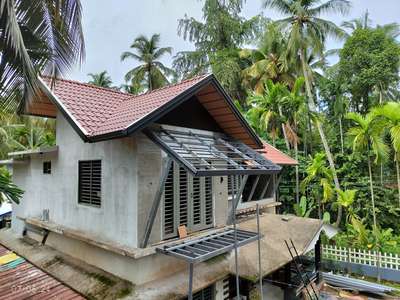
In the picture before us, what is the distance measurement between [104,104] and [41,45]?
2558 millimetres

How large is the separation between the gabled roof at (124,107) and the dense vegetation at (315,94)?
8.75 feet

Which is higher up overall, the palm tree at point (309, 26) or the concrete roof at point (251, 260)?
the palm tree at point (309, 26)

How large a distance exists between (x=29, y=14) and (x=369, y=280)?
16.7m

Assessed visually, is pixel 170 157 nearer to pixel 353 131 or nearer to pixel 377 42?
pixel 353 131

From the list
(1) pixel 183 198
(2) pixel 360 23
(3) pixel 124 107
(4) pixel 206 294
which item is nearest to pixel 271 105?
(3) pixel 124 107

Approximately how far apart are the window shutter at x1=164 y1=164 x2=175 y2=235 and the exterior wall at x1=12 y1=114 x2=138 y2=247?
90cm

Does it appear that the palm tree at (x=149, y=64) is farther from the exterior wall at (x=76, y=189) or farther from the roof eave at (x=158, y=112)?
the roof eave at (x=158, y=112)

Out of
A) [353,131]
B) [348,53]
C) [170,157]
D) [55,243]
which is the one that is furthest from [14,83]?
[348,53]

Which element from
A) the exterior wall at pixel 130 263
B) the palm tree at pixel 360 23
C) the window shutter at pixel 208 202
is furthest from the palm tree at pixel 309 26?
the exterior wall at pixel 130 263

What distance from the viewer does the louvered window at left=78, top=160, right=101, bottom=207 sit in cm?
725

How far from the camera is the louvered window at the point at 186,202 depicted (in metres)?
6.82

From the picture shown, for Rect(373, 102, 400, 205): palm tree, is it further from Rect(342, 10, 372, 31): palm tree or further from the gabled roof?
Rect(342, 10, 372, 31): palm tree

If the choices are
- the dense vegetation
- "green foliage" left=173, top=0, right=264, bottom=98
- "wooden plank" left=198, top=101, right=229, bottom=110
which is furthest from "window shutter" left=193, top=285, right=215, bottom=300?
"green foliage" left=173, top=0, right=264, bottom=98

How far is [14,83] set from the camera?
5.62 m
